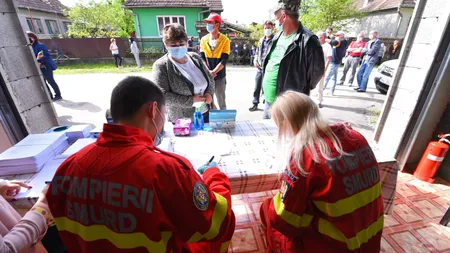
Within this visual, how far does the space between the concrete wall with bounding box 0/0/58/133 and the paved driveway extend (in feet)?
5.16

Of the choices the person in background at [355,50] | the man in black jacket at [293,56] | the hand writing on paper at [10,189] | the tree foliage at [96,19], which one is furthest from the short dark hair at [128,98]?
the tree foliage at [96,19]

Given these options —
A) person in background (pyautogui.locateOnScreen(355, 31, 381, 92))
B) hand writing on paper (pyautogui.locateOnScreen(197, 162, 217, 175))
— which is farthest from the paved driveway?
hand writing on paper (pyautogui.locateOnScreen(197, 162, 217, 175))

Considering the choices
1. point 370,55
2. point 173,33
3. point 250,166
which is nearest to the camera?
point 250,166

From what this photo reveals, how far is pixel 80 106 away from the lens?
5.64m

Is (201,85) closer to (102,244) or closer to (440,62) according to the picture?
(102,244)

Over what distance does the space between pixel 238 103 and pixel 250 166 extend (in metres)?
4.45

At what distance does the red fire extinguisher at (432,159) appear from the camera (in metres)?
2.51

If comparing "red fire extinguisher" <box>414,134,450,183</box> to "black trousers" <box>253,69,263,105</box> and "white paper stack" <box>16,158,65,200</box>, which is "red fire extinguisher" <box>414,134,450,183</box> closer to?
"black trousers" <box>253,69,263,105</box>

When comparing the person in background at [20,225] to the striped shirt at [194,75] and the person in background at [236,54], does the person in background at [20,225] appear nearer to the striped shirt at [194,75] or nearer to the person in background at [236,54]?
the striped shirt at [194,75]

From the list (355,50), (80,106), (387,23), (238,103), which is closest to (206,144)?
(238,103)

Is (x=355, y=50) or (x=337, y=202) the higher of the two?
(x=355, y=50)

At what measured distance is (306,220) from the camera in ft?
3.69

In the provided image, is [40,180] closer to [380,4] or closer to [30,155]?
[30,155]

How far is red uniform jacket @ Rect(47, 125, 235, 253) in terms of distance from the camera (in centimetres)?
72
